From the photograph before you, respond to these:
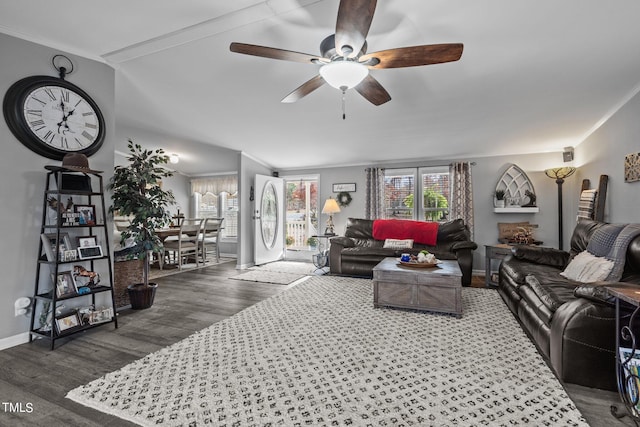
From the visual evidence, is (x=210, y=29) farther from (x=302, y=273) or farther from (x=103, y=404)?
(x=302, y=273)

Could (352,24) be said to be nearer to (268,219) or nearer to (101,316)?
(101,316)

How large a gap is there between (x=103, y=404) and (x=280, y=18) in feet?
9.88

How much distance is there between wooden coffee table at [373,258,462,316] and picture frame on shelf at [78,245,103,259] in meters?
2.89

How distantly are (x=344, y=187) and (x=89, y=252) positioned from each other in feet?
15.4

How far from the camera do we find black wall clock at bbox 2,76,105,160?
2.52 meters

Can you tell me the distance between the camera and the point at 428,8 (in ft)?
7.23

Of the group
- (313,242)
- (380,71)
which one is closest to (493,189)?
(380,71)

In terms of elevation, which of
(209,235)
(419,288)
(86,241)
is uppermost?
(86,241)

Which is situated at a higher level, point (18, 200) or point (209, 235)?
point (18, 200)

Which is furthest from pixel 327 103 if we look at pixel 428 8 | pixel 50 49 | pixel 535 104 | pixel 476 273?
pixel 476 273

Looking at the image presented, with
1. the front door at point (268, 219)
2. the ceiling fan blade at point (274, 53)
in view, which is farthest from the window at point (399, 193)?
the ceiling fan blade at point (274, 53)

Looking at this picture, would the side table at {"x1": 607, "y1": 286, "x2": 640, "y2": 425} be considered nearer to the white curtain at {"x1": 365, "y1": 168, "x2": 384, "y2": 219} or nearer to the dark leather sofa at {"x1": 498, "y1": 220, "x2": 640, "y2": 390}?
the dark leather sofa at {"x1": 498, "y1": 220, "x2": 640, "y2": 390}

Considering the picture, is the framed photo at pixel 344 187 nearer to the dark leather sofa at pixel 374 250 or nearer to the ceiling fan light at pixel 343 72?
the dark leather sofa at pixel 374 250

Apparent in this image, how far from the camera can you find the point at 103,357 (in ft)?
7.56
